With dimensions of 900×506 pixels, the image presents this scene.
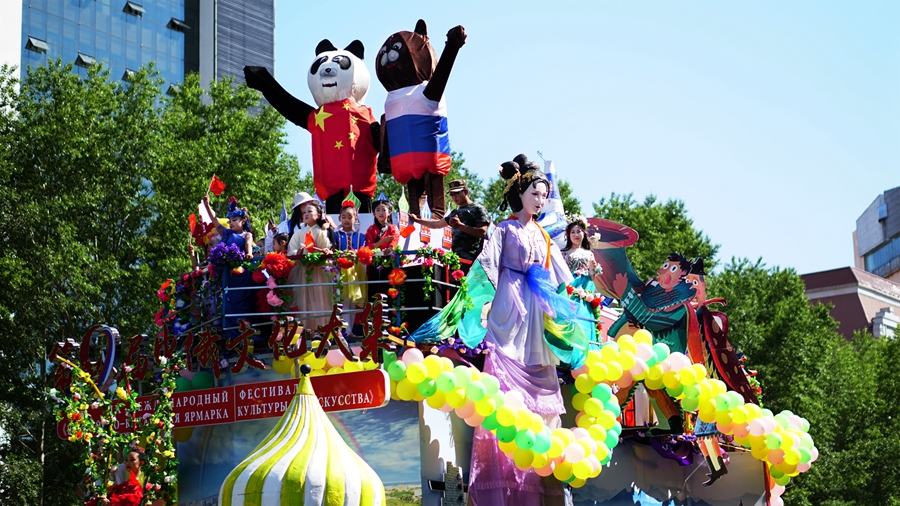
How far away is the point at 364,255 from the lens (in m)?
17.0

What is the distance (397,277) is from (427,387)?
2184mm

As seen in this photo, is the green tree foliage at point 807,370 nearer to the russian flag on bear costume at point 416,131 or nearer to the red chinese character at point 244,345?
the russian flag on bear costume at point 416,131

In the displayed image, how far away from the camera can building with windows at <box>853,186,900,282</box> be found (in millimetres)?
81125

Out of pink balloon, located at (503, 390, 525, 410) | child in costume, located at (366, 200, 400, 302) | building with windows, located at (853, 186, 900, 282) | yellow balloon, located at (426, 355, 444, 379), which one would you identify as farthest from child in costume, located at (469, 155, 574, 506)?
building with windows, located at (853, 186, 900, 282)

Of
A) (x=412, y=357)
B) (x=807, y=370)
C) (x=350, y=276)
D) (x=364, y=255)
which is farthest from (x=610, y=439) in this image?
(x=807, y=370)

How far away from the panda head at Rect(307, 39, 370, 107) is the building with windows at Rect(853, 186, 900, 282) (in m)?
66.7

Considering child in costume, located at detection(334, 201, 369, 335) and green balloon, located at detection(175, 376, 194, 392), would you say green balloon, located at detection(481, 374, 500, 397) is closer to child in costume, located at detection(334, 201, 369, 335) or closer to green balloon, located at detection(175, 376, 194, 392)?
child in costume, located at detection(334, 201, 369, 335)

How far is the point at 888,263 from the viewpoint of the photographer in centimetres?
8250

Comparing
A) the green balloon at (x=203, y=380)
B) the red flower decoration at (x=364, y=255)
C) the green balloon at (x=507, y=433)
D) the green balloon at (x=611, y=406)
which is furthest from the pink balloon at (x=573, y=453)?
the green balloon at (x=203, y=380)

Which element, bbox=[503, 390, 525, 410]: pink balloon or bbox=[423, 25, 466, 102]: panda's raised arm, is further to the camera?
bbox=[423, 25, 466, 102]: panda's raised arm

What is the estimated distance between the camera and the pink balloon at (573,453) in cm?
1546

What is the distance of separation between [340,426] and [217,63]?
4089 centimetres

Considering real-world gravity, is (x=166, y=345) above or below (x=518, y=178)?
below

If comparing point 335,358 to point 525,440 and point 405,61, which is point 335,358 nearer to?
point 525,440
